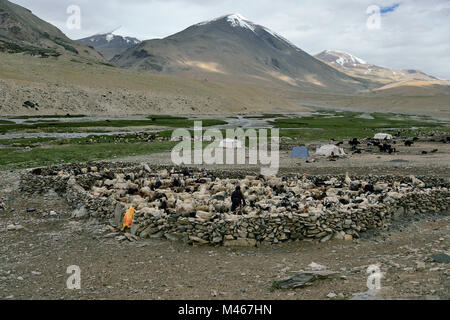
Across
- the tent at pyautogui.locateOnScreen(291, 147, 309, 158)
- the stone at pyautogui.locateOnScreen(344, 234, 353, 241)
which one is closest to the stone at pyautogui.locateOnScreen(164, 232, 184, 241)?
the stone at pyautogui.locateOnScreen(344, 234, 353, 241)

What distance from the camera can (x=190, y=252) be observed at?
10820 millimetres

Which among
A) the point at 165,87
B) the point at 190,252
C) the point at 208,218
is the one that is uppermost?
the point at 165,87

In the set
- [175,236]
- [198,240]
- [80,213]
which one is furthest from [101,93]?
[198,240]

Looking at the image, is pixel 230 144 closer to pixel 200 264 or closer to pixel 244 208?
pixel 244 208

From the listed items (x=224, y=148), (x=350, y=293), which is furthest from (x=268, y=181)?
(x=224, y=148)

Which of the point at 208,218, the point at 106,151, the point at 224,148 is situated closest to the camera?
the point at 208,218

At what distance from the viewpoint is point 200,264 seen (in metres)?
9.98

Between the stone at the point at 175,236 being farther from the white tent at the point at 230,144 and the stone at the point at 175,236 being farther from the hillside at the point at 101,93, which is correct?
the hillside at the point at 101,93

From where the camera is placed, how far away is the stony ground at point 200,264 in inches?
316

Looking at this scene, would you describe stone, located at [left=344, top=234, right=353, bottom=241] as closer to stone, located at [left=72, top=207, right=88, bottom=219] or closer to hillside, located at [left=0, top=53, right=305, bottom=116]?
stone, located at [left=72, top=207, right=88, bottom=219]

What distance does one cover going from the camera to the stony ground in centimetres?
802

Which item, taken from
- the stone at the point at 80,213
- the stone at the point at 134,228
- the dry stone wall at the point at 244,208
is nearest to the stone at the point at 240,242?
the dry stone wall at the point at 244,208
